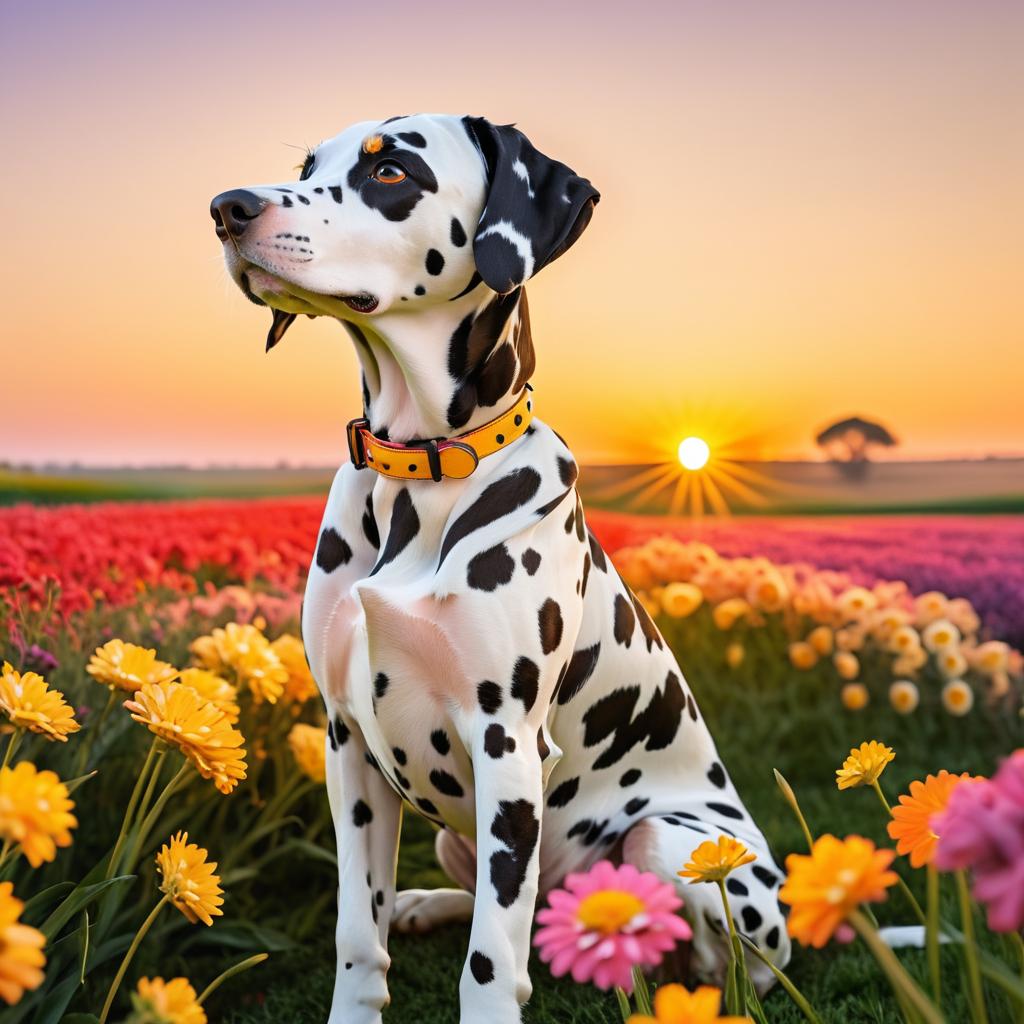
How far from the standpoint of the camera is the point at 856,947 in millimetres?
3748

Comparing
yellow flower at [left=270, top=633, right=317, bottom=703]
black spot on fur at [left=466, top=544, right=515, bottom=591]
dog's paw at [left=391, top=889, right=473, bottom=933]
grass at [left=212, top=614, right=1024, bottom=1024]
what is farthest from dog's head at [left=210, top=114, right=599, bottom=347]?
dog's paw at [left=391, top=889, right=473, bottom=933]

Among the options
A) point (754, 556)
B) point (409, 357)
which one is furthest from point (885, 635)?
point (409, 357)

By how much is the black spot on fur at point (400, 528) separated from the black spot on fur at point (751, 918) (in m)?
1.39

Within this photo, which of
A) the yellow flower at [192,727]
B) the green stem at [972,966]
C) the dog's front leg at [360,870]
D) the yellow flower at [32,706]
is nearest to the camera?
the green stem at [972,966]

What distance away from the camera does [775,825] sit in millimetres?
4930

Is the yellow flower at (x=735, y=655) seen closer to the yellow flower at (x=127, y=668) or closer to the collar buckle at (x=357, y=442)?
the collar buckle at (x=357, y=442)

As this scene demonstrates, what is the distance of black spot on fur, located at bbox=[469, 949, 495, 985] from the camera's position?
255 centimetres

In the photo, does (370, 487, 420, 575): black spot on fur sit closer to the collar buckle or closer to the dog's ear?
the collar buckle

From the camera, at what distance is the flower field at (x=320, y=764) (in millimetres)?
1430

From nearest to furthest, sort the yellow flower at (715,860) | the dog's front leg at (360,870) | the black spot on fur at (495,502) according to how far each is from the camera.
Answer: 1. the yellow flower at (715,860)
2. the black spot on fur at (495,502)
3. the dog's front leg at (360,870)

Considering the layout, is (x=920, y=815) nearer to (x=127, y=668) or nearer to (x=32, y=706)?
(x=32, y=706)

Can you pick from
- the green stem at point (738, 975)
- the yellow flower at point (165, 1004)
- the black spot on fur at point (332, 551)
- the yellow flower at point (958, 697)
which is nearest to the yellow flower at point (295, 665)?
the black spot on fur at point (332, 551)

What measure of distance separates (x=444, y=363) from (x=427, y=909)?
6.60 feet

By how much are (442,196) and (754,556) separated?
596 centimetres
